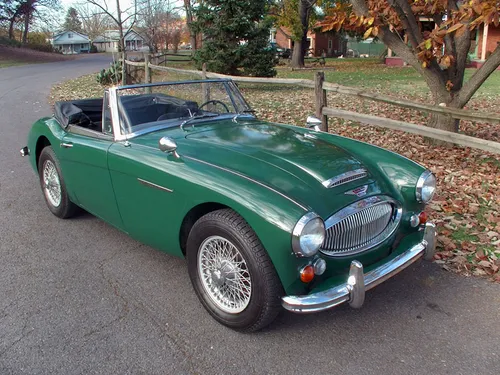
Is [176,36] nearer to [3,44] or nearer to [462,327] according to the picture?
[3,44]

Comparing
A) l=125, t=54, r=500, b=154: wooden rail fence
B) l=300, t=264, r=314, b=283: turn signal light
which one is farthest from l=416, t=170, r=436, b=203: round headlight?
l=125, t=54, r=500, b=154: wooden rail fence

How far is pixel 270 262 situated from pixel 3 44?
51.2m

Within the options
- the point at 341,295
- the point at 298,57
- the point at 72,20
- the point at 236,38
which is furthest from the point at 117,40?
the point at 72,20

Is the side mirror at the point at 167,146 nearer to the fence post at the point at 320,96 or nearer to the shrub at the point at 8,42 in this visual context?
the fence post at the point at 320,96

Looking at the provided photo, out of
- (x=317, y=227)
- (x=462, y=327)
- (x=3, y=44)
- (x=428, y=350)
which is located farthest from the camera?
(x=3, y=44)

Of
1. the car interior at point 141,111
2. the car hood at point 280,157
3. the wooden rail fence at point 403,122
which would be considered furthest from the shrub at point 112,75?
the car hood at point 280,157

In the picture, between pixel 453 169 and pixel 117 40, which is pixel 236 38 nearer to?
pixel 117 40

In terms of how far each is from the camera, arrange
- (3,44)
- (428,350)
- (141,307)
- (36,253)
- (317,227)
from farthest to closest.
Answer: (3,44)
(36,253)
(141,307)
(428,350)
(317,227)

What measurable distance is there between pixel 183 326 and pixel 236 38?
14645 mm

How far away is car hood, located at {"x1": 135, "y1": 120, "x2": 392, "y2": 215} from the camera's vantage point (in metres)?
2.90

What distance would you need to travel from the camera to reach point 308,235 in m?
2.59

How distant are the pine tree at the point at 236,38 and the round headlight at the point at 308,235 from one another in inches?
554

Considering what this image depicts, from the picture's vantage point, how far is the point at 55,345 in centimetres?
287

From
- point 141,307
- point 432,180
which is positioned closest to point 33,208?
point 141,307
